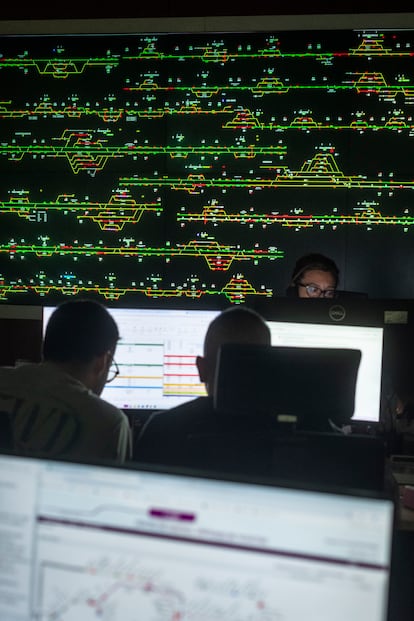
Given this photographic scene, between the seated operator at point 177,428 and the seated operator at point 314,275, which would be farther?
the seated operator at point 314,275

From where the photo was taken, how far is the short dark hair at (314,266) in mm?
3125

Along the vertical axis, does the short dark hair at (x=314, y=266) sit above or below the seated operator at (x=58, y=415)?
above

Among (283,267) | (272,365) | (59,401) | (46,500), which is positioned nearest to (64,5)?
(283,267)

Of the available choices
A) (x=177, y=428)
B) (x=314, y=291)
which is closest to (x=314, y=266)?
(x=314, y=291)

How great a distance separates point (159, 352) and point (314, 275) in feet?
3.51

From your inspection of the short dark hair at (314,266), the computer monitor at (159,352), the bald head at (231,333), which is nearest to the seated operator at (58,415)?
the bald head at (231,333)

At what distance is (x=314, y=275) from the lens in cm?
312

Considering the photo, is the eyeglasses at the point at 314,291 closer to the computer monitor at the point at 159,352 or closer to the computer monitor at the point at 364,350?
the computer monitor at the point at 364,350

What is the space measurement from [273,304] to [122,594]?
64.3 inches

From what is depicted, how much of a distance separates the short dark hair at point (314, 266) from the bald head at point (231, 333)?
1.27 meters

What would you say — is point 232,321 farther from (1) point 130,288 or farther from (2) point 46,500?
(1) point 130,288

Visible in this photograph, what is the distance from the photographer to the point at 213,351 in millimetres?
1895

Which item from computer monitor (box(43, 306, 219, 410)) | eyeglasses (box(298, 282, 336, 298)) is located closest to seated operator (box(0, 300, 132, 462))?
computer monitor (box(43, 306, 219, 410))

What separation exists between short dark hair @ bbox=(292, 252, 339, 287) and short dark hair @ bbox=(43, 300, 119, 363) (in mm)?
1471
